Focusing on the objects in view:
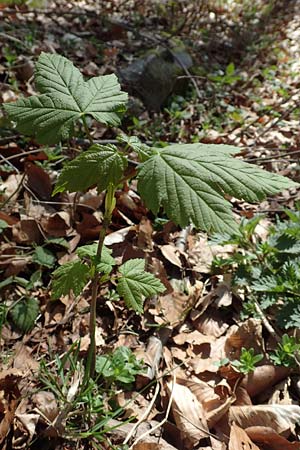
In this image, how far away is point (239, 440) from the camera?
1579 millimetres

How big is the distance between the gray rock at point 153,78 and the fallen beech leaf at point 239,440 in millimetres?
2819

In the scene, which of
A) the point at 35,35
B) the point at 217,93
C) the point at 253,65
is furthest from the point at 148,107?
the point at 253,65

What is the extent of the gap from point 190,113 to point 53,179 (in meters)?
1.64

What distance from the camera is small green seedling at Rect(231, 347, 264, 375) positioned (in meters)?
1.78

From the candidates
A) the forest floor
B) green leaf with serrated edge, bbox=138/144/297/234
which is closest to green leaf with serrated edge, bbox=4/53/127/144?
green leaf with serrated edge, bbox=138/144/297/234

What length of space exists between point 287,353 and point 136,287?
85cm

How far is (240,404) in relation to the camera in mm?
1735

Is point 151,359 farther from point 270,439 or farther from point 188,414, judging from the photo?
point 270,439

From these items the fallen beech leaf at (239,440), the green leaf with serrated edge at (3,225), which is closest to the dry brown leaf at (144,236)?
the green leaf with serrated edge at (3,225)

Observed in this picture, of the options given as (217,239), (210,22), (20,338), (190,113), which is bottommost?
(20,338)

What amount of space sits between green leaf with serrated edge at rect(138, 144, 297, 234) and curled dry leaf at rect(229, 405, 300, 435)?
0.96 meters

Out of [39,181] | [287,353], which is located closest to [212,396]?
[287,353]

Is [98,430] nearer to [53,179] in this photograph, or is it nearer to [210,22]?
[53,179]

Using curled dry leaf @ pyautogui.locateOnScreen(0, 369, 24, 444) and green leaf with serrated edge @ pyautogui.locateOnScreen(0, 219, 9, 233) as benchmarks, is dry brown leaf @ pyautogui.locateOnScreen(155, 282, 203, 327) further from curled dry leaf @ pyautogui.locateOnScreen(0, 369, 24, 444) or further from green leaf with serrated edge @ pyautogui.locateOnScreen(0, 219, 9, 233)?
green leaf with serrated edge @ pyautogui.locateOnScreen(0, 219, 9, 233)
